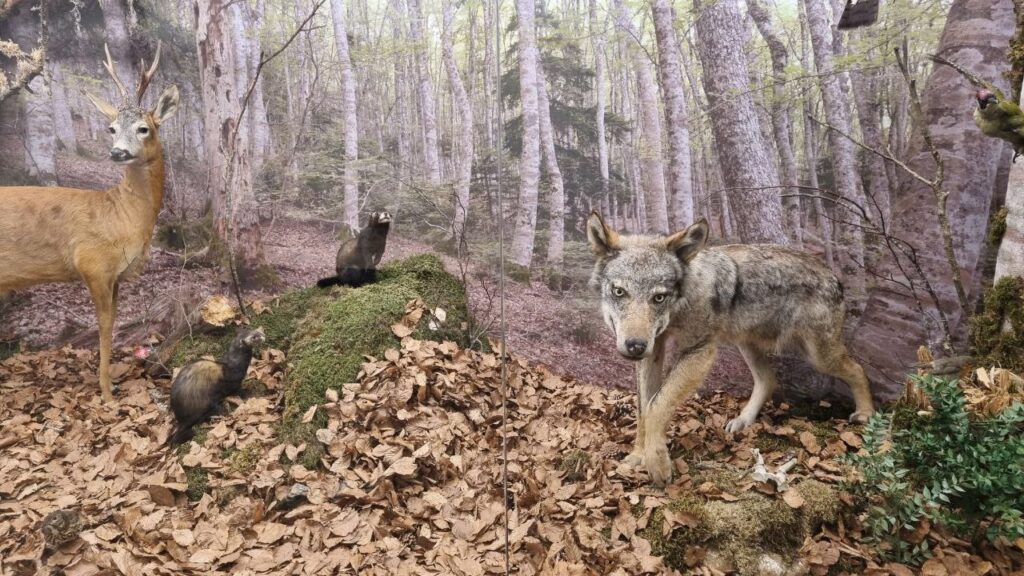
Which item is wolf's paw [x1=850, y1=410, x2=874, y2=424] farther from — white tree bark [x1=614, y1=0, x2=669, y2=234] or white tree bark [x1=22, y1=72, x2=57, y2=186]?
white tree bark [x1=22, y1=72, x2=57, y2=186]

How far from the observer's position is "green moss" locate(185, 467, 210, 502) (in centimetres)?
301

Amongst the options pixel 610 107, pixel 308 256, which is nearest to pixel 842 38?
pixel 610 107

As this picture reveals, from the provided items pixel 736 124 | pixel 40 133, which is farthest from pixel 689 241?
pixel 40 133

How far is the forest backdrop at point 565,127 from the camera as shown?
3.32 metres

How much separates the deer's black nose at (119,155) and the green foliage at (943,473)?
473 cm

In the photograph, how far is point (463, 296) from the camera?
445cm

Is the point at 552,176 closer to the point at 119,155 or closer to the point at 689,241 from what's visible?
the point at 689,241

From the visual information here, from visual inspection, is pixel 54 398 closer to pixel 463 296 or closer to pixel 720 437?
pixel 463 296

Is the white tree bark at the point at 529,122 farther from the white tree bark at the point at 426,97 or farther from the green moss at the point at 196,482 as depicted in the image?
the green moss at the point at 196,482

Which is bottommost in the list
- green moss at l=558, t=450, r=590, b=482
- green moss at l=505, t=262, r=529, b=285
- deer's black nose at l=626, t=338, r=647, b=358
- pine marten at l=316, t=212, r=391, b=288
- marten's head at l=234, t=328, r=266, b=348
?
green moss at l=558, t=450, r=590, b=482

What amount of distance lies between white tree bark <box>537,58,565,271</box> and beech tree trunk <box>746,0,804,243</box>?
1.59m

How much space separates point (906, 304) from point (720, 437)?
152 centimetres

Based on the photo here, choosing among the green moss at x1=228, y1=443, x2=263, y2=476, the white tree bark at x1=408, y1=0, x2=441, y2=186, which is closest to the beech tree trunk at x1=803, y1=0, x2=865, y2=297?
the white tree bark at x1=408, y1=0, x2=441, y2=186

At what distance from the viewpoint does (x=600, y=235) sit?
2803mm
